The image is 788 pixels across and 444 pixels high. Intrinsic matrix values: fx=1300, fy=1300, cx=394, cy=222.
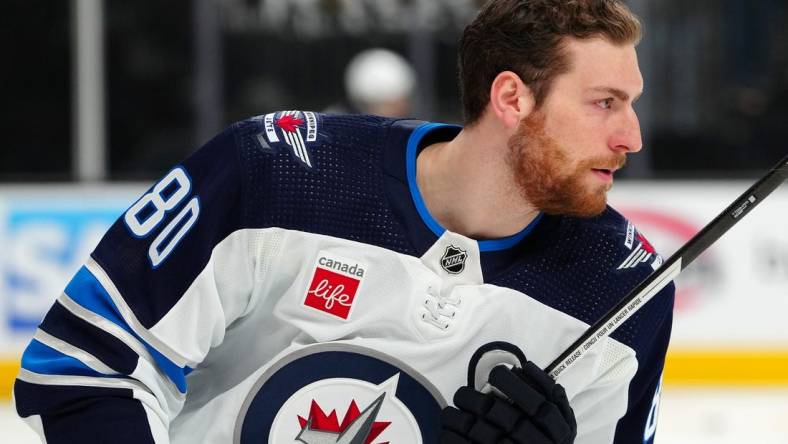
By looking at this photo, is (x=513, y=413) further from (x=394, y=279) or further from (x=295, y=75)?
(x=295, y=75)

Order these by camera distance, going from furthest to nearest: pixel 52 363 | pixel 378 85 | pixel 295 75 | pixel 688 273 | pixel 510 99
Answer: pixel 295 75 < pixel 378 85 < pixel 688 273 < pixel 510 99 < pixel 52 363

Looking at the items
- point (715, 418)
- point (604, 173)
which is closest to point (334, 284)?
point (604, 173)

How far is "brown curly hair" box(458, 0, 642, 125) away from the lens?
1.62m

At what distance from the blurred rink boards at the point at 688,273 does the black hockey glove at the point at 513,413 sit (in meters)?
2.81

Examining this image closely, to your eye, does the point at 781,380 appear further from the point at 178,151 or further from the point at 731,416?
the point at 178,151

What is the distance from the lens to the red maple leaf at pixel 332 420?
169 centimetres

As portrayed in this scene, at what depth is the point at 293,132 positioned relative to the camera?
1.70 m

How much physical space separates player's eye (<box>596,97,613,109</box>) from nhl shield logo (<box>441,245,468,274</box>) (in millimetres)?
256

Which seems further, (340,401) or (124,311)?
(340,401)

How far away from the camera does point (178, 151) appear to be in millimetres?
6188

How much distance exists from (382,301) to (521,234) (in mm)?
206

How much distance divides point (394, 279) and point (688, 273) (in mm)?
3157

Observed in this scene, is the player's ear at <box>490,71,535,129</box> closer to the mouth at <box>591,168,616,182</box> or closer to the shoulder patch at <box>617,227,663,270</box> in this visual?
the mouth at <box>591,168,616,182</box>

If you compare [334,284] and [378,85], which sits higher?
[378,85]
